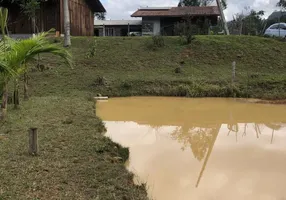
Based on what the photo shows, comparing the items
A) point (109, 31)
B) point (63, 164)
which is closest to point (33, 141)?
point (63, 164)

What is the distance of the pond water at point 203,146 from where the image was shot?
14.9 ft

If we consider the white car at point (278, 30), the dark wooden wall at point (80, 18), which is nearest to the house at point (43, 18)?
the dark wooden wall at point (80, 18)

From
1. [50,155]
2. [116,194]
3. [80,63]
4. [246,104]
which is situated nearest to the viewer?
[116,194]

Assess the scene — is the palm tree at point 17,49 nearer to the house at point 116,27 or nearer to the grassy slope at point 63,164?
the grassy slope at point 63,164

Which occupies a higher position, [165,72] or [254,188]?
[165,72]

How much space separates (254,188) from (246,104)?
740 centimetres

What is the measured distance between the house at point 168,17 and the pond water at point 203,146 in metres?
14.2

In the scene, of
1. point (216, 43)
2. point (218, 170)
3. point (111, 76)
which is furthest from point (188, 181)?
point (216, 43)

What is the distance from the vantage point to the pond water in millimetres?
4543

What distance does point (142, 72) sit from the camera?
15.0 m

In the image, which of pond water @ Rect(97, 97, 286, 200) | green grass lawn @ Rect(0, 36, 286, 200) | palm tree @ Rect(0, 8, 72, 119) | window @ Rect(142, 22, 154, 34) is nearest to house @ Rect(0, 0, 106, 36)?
green grass lawn @ Rect(0, 36, 286, 200)

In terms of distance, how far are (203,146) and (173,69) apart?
887 centimetres

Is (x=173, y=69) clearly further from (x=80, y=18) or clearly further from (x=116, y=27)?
(x=116, y=27)

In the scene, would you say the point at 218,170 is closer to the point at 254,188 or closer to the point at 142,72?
the point at 254,188
